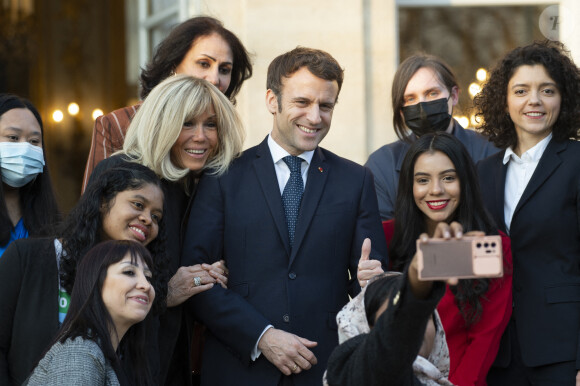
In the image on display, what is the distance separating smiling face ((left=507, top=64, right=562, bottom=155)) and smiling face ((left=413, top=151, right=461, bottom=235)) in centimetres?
60

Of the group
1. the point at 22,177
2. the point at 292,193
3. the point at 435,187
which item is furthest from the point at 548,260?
the point at 22,177

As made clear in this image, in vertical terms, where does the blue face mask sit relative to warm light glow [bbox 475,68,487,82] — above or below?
below

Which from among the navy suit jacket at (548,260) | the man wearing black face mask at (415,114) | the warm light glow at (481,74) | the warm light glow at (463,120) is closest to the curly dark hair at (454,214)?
the navy suit jacket at (548,260)

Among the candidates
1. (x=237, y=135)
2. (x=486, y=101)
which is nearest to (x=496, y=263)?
(x=237, y=135)

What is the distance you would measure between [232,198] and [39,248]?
1.04m

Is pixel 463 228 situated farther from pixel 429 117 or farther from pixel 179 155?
pixel 179 155

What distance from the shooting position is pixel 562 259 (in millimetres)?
4969

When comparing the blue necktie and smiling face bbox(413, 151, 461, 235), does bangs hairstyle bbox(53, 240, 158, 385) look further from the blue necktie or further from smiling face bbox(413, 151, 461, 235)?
smiling face bbox(413, 151, 461, 235)

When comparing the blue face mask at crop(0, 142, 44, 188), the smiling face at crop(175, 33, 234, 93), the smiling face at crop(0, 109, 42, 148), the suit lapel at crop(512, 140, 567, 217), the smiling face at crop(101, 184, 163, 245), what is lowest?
the smiling face at crop(101, 184, 163, 245)

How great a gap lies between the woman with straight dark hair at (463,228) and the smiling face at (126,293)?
4.90ft

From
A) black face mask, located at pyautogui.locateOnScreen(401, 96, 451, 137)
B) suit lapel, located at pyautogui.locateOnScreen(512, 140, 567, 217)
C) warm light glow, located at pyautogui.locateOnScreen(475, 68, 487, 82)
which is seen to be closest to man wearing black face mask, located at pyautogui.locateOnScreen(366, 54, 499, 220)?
black face mask, located at pyautogui.locateOnScreen(401, 96, 451, 137)

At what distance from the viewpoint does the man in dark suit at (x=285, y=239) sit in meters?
4.64

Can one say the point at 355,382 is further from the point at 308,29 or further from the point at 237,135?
the point at 308,29

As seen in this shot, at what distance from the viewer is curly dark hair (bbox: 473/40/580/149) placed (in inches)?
208
